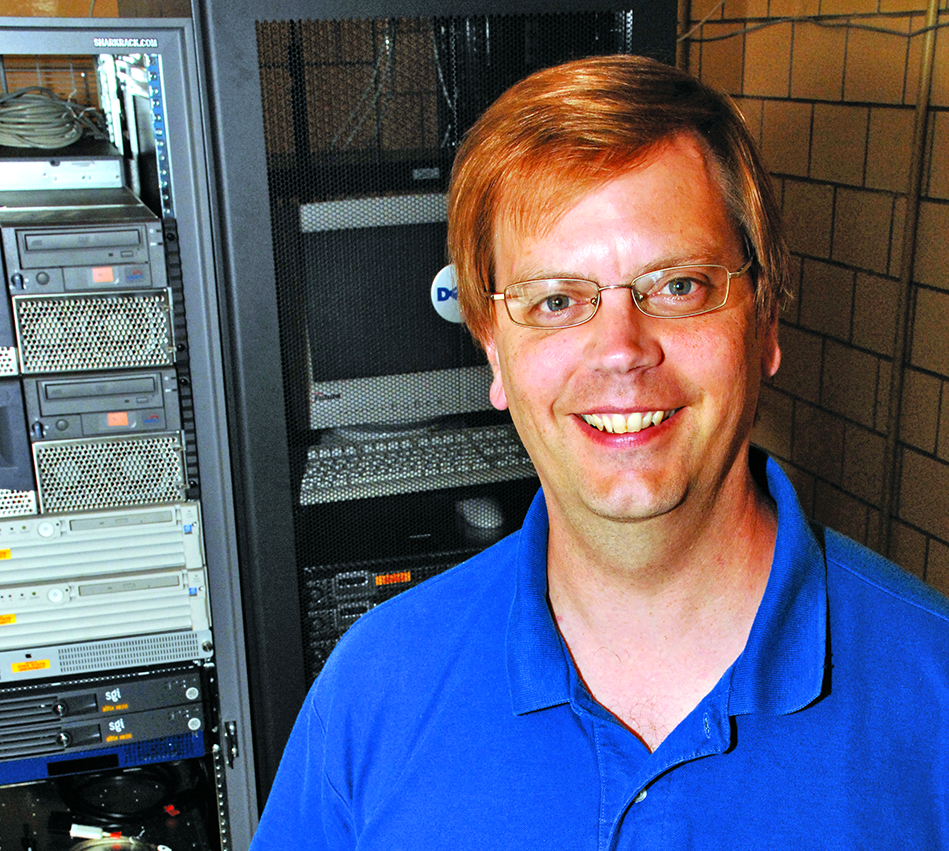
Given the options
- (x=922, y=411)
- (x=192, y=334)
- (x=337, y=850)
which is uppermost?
(x=192, y=334)

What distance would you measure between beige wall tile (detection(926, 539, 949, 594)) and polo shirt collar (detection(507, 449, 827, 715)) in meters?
1.04

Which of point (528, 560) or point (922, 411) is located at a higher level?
point (528, 560)

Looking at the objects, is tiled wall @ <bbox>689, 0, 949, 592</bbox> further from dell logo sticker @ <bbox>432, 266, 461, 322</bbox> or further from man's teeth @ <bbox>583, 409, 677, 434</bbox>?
man's teeth @ <bbox>583, 409, 677, 434</bbox>

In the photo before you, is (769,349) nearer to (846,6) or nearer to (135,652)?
(135,652)

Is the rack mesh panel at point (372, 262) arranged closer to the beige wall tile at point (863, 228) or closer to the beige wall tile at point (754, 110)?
the beige wall tile at point (863, 228)

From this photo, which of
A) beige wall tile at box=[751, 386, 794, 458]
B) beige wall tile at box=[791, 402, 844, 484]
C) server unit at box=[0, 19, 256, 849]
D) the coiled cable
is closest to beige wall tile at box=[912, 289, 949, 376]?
beige wall tile at box=[791, 402, 844, 484]

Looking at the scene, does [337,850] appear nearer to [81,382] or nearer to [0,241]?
[81,382]

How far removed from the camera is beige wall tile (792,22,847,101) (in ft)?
6.49

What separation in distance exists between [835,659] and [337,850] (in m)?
0.51

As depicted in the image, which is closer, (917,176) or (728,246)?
(728,246)

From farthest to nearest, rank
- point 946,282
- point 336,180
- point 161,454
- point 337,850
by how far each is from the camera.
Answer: point 946,282 < point 161,454 < point 336,180 < point 337,850

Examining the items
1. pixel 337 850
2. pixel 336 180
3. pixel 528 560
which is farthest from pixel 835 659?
pixel 336 180

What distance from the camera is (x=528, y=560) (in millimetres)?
1000

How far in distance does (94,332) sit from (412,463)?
52 centimetres
